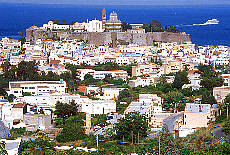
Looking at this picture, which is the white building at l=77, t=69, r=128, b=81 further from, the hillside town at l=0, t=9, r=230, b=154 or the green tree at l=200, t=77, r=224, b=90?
the green tree at l=200, t=77, r=224, b=90

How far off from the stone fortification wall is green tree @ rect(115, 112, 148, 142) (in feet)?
46.1

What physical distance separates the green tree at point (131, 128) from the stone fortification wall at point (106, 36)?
1406cm

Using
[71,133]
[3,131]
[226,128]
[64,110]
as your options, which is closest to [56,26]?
[64,110]

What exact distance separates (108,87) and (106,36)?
9117 mm

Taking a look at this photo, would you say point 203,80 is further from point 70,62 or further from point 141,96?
point 70,62

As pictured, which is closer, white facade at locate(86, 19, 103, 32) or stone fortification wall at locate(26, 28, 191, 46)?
stone fortification wall at locate(26, 28, 191, 46)

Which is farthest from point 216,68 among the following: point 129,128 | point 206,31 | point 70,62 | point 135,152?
point 206,31

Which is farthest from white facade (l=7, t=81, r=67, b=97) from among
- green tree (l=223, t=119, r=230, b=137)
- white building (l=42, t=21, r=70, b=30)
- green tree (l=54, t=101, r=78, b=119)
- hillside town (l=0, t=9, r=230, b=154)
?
white building (l=42, t=21, r=70, b=30)

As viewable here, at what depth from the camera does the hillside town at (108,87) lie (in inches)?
534

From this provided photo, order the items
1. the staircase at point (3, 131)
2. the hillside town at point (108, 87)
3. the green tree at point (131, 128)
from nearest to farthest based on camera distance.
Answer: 1. the green tree at point (131, 128)
2. the staircase at point (3, 131)
3. the hillside town at point (108, 87)

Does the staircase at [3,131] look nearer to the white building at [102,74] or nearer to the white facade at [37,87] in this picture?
the white facade at [37,87]

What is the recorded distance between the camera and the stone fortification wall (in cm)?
2681

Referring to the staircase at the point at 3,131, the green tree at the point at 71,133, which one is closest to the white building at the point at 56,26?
the staircase at the point at 3,131

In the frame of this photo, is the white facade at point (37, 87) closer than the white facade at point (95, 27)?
Yes
